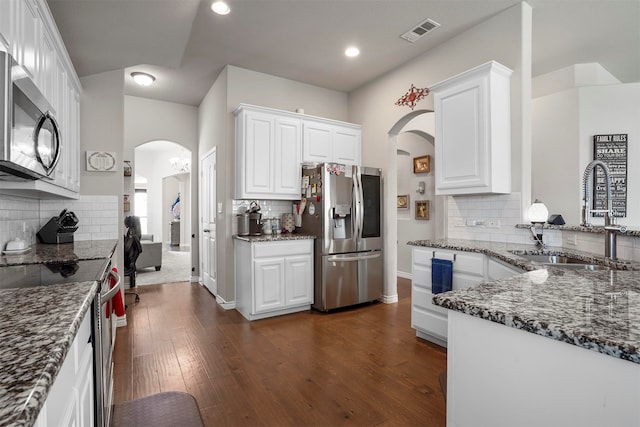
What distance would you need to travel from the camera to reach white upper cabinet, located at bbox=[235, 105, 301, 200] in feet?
12.7

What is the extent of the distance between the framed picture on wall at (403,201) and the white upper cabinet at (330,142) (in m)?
1.60

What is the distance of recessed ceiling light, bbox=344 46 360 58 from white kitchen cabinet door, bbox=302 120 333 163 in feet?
2.97

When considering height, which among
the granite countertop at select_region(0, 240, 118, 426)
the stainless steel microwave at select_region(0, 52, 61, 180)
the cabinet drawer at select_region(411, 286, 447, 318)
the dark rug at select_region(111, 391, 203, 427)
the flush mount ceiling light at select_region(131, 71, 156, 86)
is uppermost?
the flush mount ceiling light at select_region(131, 71, 156, 86)

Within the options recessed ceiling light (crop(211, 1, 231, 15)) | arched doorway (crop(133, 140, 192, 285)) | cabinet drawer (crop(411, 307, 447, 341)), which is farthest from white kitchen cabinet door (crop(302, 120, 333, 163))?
arched doorway (crop(133, 140, 192, 285))

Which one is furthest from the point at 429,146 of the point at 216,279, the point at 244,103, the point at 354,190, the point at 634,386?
the point at 634,386

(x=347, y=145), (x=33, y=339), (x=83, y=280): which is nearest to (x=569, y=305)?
(x=33, y=339)

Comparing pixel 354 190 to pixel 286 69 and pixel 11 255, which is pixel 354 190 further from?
pixel 11 255

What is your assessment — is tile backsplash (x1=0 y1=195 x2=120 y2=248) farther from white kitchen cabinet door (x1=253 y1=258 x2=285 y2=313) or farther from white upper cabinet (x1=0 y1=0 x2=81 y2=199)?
white kitchen cabinet door (x1=253 y1=258 x2=285 y2=313)

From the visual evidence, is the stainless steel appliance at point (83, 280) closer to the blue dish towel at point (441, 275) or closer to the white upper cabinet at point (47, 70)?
the white upper cabinet at point (47, 70)

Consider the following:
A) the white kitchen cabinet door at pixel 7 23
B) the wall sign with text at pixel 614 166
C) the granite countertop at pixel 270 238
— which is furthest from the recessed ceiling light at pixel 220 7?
the wall sign with text at pixel 614 166

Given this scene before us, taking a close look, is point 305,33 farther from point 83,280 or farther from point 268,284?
point 83,280

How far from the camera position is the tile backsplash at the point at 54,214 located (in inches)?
88.0

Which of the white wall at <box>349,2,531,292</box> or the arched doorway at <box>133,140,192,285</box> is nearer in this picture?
the white wall at <box>349,2,531,292</box>

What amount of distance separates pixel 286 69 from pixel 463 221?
2837 mm
